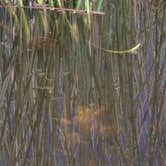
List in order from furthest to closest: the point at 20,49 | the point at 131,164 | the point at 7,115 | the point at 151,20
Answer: the point at 151,20 → the point at 20,49 → the point at 7,115 → the point at 131,164

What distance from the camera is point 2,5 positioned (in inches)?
73.6

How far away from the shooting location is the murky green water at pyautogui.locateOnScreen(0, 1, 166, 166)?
1.20m

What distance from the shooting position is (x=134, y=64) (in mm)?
1555

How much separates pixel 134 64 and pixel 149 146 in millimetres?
403

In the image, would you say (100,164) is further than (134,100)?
No

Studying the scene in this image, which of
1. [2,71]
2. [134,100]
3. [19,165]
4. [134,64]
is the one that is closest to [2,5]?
[2,71]

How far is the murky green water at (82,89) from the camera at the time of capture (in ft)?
3.93

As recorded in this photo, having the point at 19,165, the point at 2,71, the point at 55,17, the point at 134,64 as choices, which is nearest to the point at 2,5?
the point at 55,17

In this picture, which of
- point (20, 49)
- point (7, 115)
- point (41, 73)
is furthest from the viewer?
point (20, 49)

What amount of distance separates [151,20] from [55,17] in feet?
1.13

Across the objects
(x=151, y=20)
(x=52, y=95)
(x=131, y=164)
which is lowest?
(x=131, y=164)

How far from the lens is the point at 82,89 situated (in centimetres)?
142

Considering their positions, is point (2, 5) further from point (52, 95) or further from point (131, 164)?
point (131, 164)

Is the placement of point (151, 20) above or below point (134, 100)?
above
